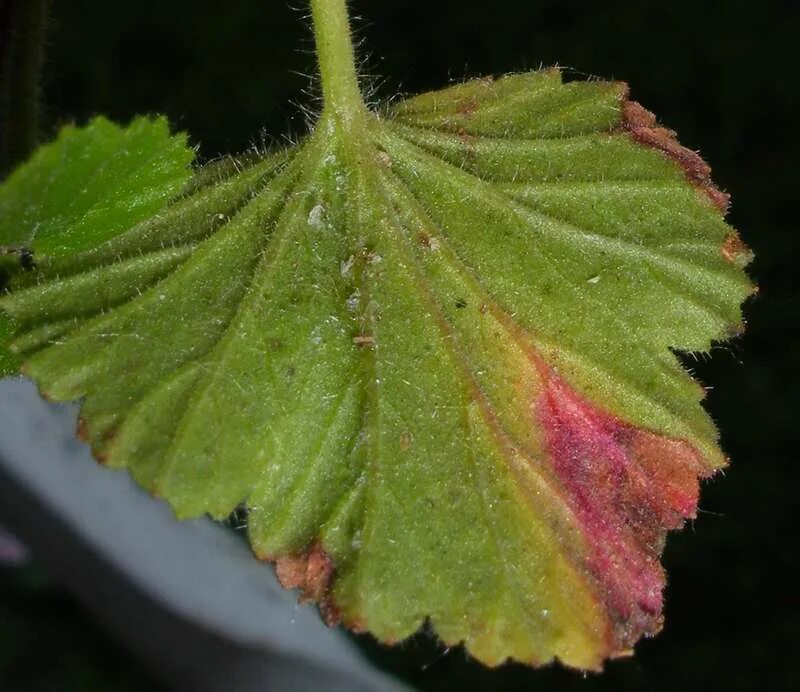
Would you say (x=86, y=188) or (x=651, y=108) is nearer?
(x=86, y=188)

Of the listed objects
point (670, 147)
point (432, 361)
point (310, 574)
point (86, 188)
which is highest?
point (86, 188)

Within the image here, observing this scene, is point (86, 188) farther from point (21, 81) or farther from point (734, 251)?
point (734, 251)

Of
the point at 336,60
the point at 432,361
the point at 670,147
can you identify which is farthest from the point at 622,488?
the point at 336,60

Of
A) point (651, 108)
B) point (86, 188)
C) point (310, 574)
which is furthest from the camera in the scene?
point (651, 108)

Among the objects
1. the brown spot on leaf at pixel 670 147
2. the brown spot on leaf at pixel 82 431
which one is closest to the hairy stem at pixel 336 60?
the brown spot on leaf at pixel 670 147

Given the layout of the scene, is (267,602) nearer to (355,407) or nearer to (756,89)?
(355,407)

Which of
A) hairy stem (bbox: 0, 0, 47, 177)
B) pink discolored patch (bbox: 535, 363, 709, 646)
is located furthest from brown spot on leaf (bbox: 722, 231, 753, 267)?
hairy stem (bbox: 0, 0, 47, 177)

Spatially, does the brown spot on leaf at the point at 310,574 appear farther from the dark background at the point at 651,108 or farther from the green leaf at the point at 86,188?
the dark background at the point at 651,108

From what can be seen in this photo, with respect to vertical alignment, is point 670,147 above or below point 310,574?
above
